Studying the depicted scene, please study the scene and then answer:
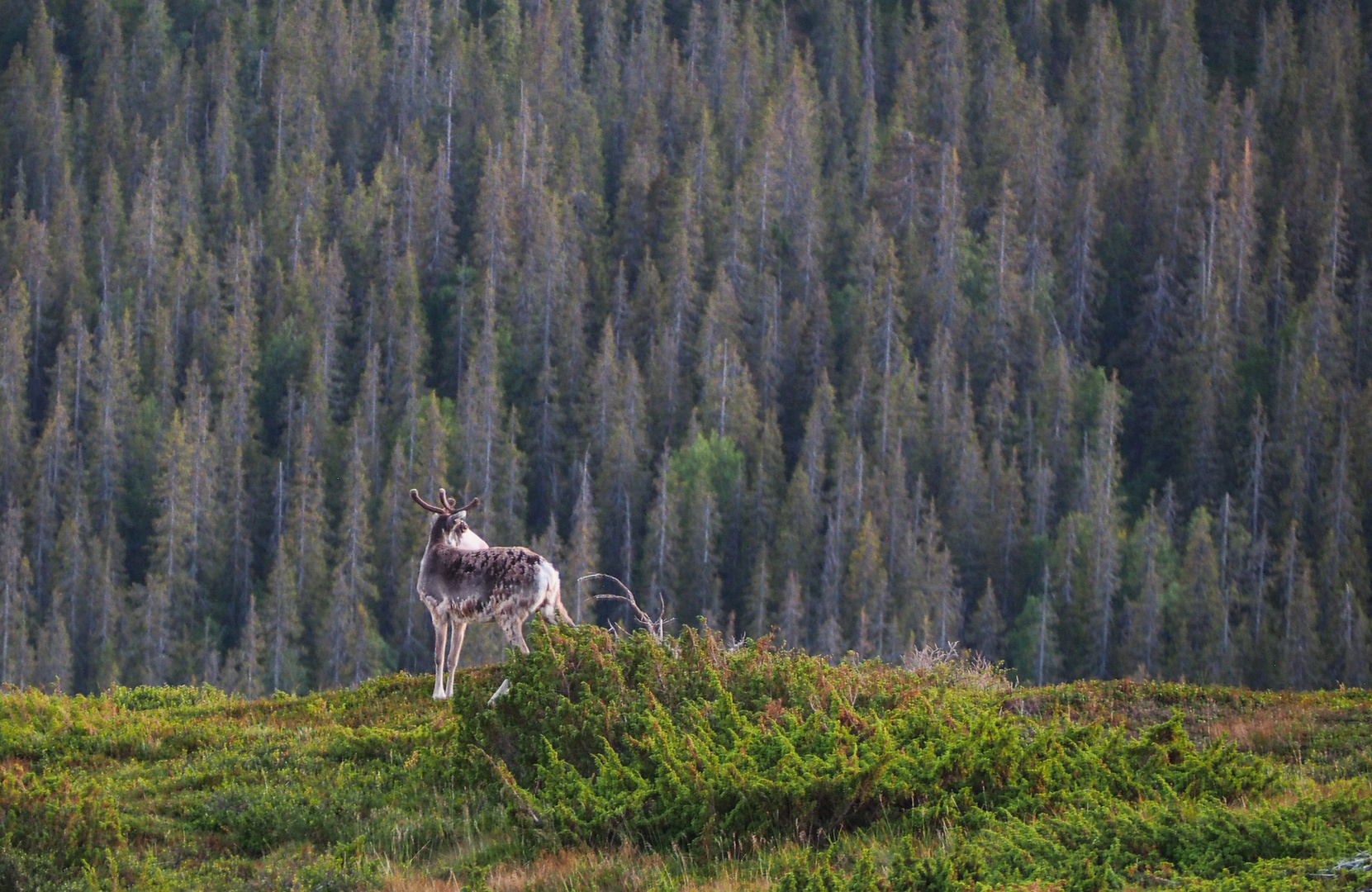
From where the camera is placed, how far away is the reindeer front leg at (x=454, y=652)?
773 inches

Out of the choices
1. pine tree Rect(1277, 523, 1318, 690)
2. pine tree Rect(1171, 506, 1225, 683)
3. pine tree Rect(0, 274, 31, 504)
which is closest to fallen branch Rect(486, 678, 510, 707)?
pine tree Rect(1277, 523, 1318, 690)

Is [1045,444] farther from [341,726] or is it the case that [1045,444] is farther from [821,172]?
[341,726]

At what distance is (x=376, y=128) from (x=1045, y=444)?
76087mm

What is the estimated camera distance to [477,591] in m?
19.2

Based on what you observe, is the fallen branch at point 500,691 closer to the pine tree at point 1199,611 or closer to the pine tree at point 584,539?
the pine tree at point 584,539

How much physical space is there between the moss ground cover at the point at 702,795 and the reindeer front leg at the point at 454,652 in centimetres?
181

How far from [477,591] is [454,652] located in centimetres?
97

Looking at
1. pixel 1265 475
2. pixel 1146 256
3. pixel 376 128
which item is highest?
pixel 376 128

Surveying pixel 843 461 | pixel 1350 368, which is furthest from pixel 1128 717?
pixel 1350 368

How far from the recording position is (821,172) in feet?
567

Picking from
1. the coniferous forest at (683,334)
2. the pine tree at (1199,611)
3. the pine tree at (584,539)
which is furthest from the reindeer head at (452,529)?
the pine tree at (1199,611)

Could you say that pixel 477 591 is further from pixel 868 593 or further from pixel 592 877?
pixel 868 593

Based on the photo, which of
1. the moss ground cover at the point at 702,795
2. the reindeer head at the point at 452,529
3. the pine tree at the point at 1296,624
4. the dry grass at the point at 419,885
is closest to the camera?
the moss ground cover at the point at 702,795

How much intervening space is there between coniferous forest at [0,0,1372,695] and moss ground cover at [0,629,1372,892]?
241 ft
